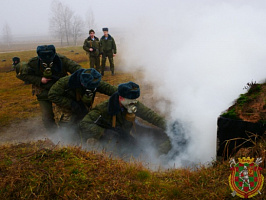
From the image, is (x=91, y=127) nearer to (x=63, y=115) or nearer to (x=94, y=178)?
(x=63, y=115)

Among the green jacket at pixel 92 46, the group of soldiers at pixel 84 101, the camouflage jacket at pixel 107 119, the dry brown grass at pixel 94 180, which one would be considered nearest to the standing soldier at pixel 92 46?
the green jacket at pixel 92 46

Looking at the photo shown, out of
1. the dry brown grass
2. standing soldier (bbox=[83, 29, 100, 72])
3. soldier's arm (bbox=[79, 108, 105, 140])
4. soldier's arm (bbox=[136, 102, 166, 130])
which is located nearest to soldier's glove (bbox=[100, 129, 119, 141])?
soldier's arm (bbox=[79, 108, 105, 140])

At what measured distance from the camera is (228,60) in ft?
15.9

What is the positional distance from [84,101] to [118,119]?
781 millimetres

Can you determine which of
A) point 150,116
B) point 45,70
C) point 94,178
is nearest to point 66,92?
point 45,70

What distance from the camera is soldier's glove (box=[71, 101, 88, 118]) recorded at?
15.6ft

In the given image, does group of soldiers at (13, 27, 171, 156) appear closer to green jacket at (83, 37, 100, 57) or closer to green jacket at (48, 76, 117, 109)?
green jacket at (48, 76, 117, 109)

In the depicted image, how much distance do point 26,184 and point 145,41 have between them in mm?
11088

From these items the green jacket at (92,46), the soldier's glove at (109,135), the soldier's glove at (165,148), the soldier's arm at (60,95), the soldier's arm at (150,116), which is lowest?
the soldier's glove at (165,148)

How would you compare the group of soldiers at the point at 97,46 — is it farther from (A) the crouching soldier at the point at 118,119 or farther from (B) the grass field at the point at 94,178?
(B) the grass field at the point at 94,178

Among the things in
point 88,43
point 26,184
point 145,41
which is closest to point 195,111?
point 26,184

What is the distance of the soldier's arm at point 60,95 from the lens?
15.0ft

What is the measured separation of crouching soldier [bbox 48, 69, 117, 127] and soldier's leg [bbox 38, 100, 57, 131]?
54 centimetres

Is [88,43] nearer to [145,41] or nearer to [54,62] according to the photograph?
[145,41]
